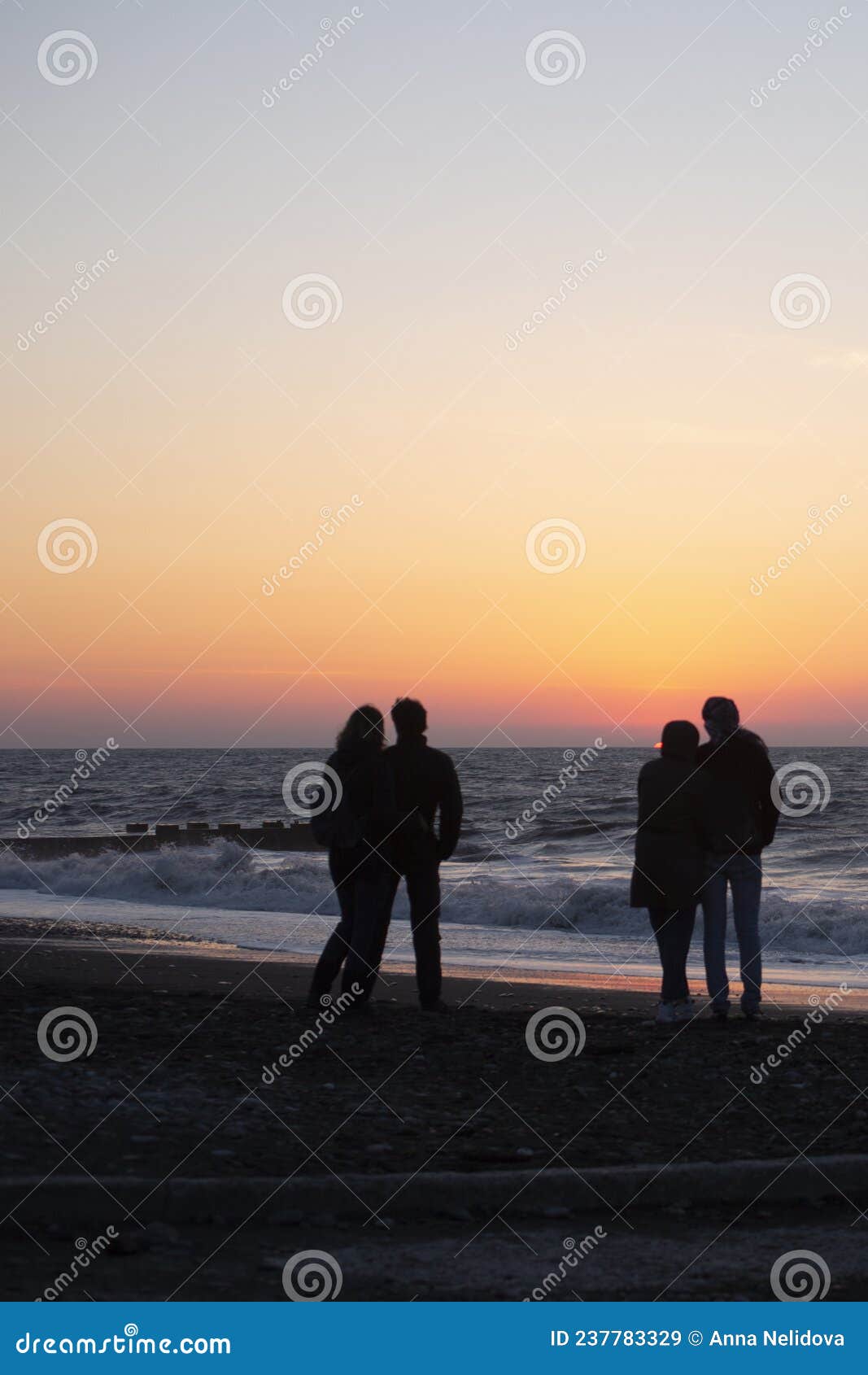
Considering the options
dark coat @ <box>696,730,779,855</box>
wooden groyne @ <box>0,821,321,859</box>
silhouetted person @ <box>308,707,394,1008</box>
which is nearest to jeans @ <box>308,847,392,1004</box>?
silhouetted person @ <box>308,707,394,1008</box>

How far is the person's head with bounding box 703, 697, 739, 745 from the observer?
8.90m

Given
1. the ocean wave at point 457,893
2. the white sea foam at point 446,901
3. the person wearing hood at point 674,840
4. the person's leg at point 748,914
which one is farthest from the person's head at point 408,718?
the ocean wave at point 457,893

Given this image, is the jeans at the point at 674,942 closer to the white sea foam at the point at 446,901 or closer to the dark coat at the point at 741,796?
the dark coat at the point at 741,796

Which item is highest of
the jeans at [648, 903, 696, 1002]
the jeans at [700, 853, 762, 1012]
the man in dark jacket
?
the jeans at [700, 853, 762, 1012]

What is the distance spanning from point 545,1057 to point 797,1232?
300 cm

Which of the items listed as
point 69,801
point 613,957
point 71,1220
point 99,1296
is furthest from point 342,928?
point 69,801

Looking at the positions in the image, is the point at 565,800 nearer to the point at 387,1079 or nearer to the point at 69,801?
the point at 69,801

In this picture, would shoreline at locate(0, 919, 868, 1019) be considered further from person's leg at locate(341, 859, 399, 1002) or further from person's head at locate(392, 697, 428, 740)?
person's head at locate(392, 697, 428, 740)

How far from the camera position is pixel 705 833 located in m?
8.97

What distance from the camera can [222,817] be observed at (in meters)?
46.8

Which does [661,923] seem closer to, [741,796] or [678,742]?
[741,796]

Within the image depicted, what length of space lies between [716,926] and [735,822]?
0.73 meters

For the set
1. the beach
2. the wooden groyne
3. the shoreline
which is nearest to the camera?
the beach

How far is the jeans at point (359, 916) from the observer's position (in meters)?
9.05
